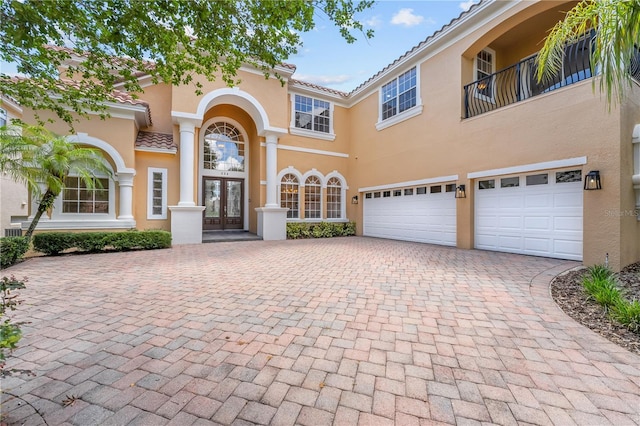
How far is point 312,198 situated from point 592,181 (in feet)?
31.7

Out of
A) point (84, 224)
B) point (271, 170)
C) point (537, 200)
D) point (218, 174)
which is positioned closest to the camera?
point (537, 200)

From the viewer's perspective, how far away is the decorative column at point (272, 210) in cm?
1162

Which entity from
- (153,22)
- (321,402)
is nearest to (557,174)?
(321,402)

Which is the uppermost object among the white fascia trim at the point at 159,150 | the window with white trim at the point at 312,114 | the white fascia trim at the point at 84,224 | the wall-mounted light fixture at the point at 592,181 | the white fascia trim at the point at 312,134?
the window with white trim at the point at 312,114

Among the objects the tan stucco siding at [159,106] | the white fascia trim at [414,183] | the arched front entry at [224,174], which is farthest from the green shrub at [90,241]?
the white fascia trim at [414,183]

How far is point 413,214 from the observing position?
425 inches

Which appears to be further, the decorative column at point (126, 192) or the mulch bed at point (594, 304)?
the decorative column at point (126, 192)

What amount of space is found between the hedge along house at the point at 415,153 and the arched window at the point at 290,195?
7cm

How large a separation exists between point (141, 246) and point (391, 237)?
30.4 ft

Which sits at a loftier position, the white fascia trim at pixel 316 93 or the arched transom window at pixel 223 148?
the white fascia trim at pixel 316 93

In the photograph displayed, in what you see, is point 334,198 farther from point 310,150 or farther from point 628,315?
point 628,315

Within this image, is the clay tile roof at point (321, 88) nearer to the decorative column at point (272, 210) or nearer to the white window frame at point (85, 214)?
the decorative column at point (272, 210)

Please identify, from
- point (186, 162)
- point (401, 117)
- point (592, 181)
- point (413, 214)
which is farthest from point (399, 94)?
point (186, 162)

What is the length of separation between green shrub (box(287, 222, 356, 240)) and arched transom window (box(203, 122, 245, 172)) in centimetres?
411
